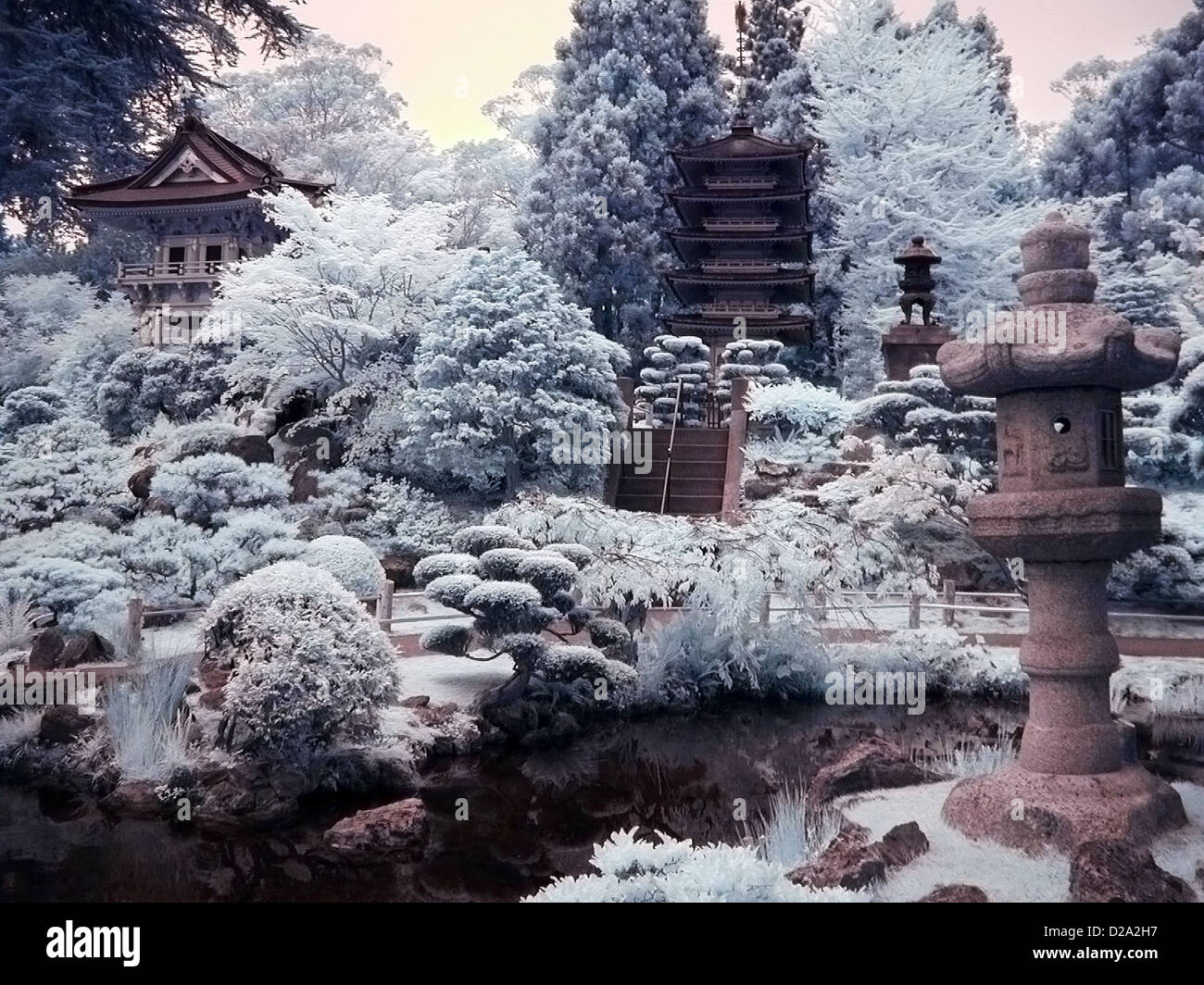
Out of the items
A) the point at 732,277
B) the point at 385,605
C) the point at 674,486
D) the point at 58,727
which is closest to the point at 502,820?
the point at 385,605

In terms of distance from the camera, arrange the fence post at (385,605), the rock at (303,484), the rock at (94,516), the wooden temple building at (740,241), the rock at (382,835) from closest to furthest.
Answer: the rock at (382,835) < the fence post at (385,605) < the rock at (94,516) < the rock at (303,484) < the wooden temple building at (740,241)

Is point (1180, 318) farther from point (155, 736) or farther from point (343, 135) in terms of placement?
point (155, 736)

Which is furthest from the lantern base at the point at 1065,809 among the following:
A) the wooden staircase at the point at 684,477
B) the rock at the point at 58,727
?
the rock at the point at 58,727

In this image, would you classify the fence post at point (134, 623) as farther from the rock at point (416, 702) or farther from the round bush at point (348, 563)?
the rock at point (416, 702)

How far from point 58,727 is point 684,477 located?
4.80 metres

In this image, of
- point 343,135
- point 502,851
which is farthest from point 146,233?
point 502,851

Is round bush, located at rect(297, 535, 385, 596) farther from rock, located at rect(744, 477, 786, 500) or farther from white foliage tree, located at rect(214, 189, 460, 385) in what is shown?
rock, located at rect(744, 477, 786, 500)

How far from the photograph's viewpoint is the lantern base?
3.67m

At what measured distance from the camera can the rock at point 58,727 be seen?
4.94 meters

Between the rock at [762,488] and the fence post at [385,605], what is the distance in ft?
10.5

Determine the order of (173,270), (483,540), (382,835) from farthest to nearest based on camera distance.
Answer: (173,270) → (483,540) → (382,835)

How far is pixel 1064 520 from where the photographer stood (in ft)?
12.3

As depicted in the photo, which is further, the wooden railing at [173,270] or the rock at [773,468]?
the rock at [773,468]

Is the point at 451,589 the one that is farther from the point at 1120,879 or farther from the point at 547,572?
the point at 1120,879
